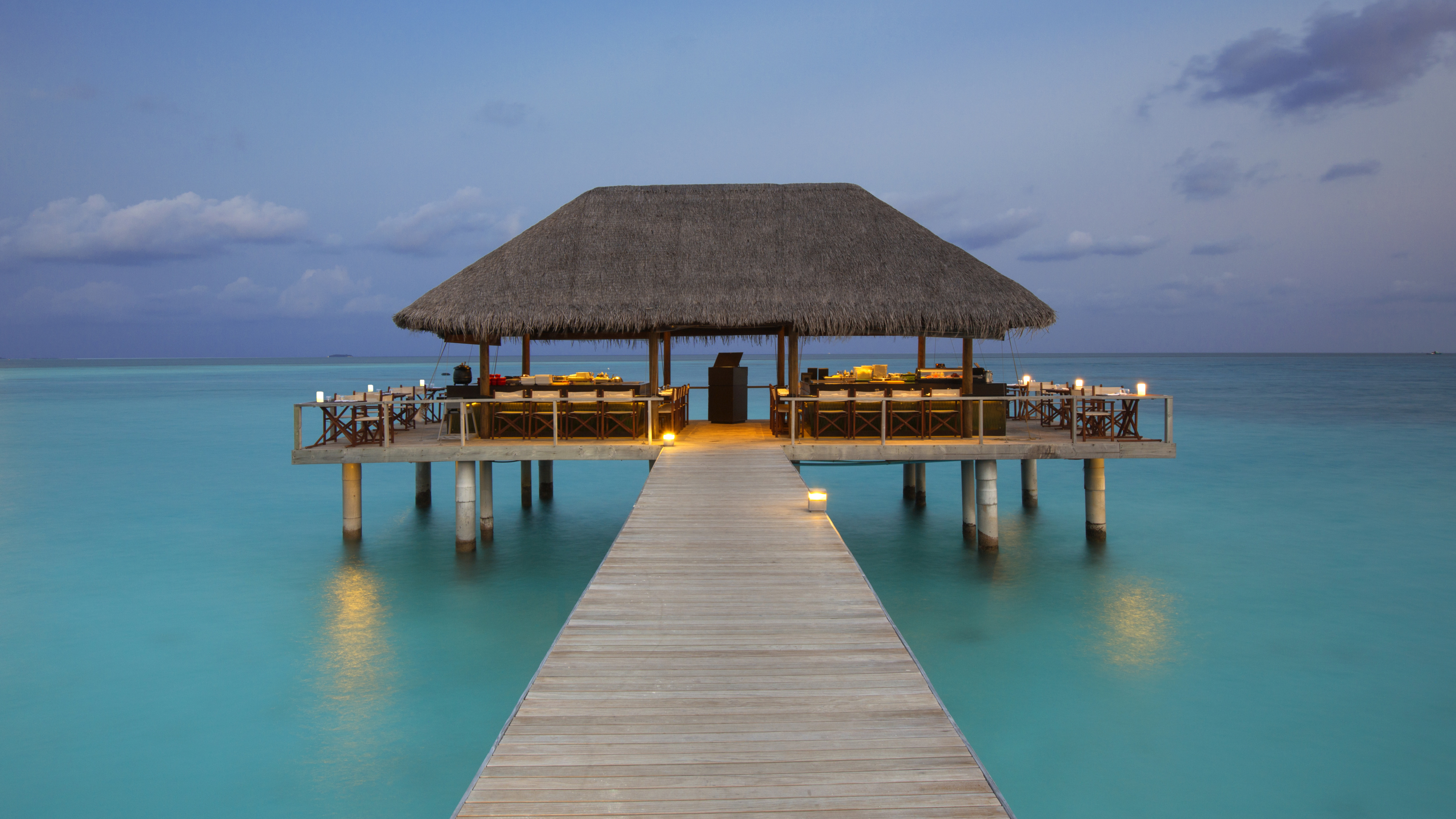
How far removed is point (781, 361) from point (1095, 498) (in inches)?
214

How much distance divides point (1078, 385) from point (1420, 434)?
74.1ft

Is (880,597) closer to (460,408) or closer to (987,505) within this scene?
(987,505)

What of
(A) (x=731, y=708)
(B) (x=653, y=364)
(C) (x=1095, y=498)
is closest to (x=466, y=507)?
(B) (x=653, y=364)

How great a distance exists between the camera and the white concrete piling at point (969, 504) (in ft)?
37.5

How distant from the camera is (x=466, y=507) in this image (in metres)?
10.6

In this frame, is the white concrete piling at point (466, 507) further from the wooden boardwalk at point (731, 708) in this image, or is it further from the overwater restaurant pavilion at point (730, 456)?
the wooden boardwalk at point (731, 708)

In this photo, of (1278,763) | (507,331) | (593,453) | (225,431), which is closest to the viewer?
(1278,763)

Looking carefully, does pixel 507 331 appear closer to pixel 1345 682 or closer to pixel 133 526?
pixel 133 526

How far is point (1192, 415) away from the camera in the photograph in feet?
109

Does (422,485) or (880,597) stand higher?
(422,485)

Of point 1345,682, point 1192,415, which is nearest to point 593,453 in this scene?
point 1345,682

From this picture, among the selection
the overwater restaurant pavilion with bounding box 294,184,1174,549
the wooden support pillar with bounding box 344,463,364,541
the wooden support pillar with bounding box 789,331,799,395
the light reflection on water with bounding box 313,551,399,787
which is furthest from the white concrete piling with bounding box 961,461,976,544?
the wooden support pillar with bounding box 344,463,364,541

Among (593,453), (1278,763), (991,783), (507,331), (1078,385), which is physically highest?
(507,331)

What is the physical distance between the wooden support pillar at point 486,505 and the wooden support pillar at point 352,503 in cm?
168
